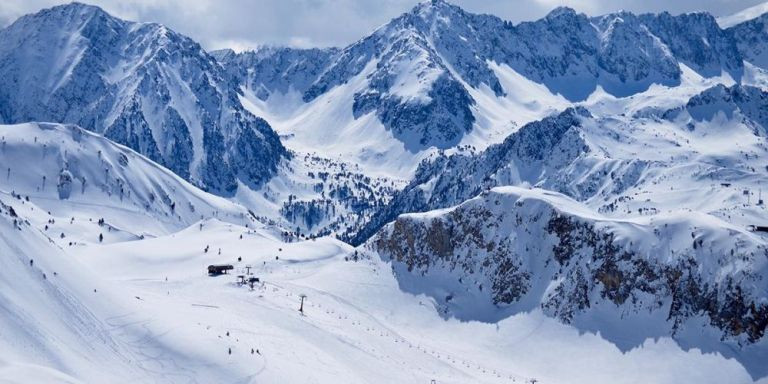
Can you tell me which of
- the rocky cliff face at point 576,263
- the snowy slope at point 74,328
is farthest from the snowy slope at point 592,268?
the snowy slope at point 74,328

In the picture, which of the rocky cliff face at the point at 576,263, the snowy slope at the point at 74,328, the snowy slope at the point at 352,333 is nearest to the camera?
the snowy slope at the point at 74,328

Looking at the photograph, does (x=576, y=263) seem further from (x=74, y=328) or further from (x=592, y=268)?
(x=74, y=328)

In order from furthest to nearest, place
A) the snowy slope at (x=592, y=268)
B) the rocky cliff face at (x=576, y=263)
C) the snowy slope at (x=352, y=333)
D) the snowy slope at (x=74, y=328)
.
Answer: the rocky cliff face at (x=576, y=263) < the snowy slope at (x=592, y=268) < the snowy slope at (x=352, y=333) < the snowy slope at (x=74, y=328)

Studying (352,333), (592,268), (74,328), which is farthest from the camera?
(592,268)

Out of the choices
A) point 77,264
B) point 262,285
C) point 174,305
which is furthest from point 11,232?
point 262,285

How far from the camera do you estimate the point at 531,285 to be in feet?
538

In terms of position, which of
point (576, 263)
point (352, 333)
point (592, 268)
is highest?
point (576, 263)

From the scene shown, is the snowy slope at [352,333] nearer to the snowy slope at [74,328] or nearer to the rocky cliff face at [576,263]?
the snowy slope at [74,328]

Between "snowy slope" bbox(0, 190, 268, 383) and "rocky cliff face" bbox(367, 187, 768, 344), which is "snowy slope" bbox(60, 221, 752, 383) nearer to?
"snowy slope" bbox(0, 190, 268, 383)

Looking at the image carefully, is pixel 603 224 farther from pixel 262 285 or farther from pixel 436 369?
pixel 262 285

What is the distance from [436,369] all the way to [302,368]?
30.0 metres

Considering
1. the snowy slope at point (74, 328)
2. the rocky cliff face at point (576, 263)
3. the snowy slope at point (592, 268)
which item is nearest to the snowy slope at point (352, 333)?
the snowy slope at point (74, 328)

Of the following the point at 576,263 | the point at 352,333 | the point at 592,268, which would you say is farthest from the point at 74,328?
the point at 576,263

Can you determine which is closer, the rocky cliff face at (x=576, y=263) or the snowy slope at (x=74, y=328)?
the snowy slope at (x=74, y=328)
